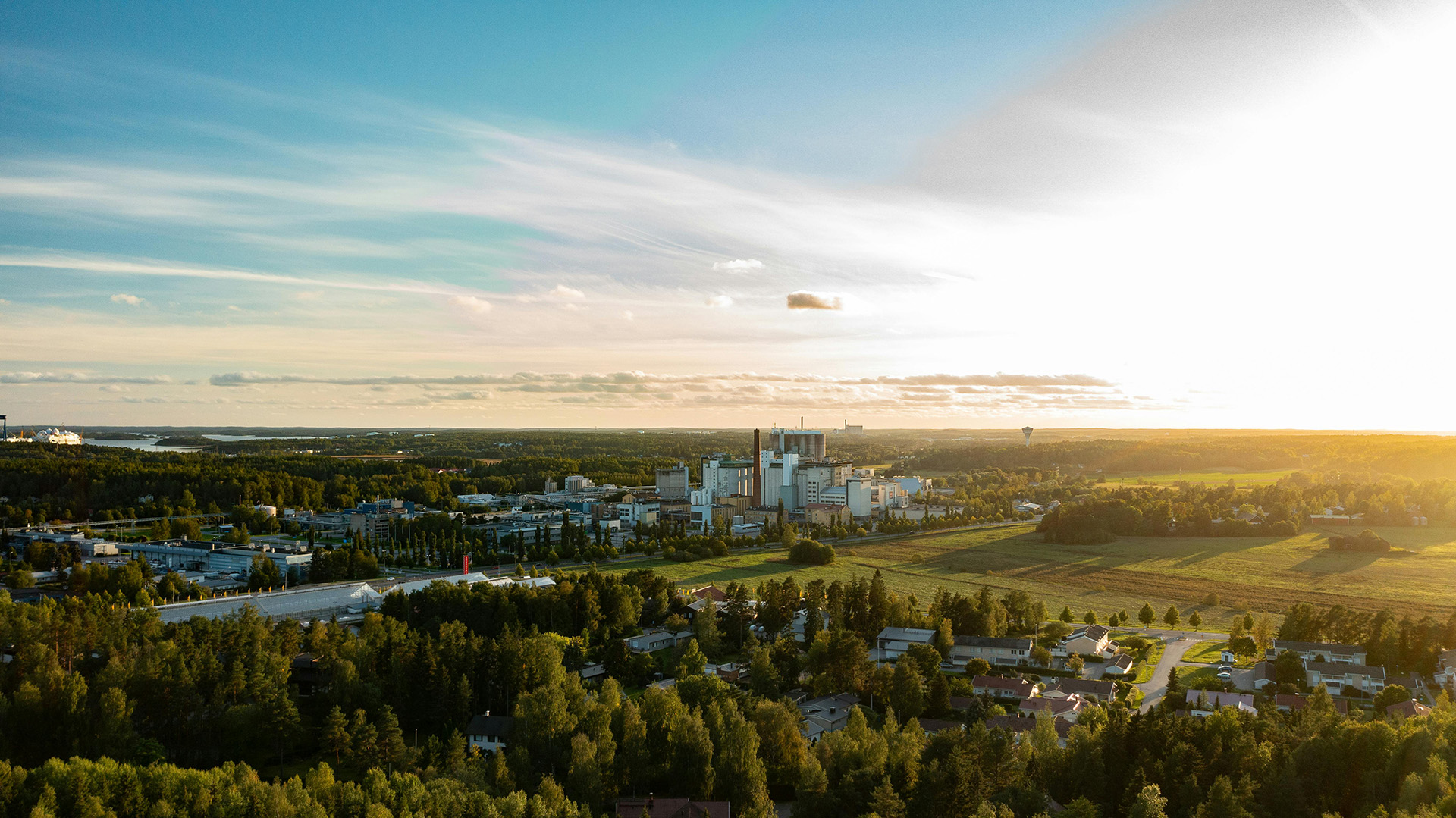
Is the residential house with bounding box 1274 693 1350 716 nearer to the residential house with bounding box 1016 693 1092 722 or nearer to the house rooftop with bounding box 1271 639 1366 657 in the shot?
the house rooftop with bounding box 1271 639 1366 657

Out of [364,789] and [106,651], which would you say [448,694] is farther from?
[106,651]

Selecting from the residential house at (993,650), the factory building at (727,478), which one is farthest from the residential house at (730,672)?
the factory building at (727,478)

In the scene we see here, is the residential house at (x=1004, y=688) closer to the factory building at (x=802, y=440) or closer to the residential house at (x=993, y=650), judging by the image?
the residential house at (x=993, y=650)

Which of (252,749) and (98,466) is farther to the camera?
(98,466)

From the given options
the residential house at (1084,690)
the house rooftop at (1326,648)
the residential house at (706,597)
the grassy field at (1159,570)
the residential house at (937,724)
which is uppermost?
the house rooftop at (1326,648)

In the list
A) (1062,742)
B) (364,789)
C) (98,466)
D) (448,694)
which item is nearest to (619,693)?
(448,694)

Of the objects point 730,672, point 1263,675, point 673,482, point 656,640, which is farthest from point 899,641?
point 673,482

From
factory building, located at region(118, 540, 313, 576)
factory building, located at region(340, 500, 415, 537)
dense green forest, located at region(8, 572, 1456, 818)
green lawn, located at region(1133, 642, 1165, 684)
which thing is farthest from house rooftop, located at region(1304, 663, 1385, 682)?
factory building, located at region(340, 500, 415, 537)
